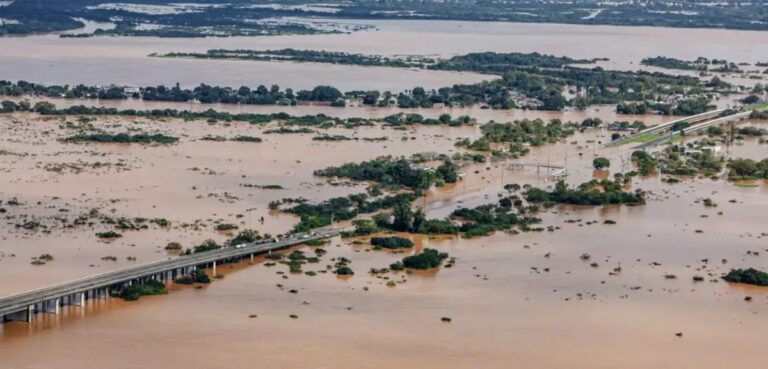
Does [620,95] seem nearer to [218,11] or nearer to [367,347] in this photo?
[367,347]

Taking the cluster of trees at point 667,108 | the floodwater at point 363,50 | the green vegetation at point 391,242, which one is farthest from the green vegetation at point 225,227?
the floodwater at point 363,50

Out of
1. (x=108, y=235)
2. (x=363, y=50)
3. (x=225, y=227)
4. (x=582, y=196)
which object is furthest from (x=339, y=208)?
(x=363, y=50)

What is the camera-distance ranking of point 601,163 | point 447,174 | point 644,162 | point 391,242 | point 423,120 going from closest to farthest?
point 391,242, point 447,174, point 601,163, point 644,162, point 423,120

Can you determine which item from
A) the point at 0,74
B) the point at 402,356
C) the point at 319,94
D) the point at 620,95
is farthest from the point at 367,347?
the point at 0,74

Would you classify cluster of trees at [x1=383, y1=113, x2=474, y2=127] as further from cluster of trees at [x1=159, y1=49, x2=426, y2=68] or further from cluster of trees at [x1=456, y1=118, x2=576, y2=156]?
cluster of trees at [x1=159, y1=49, x2=426, y2=68]

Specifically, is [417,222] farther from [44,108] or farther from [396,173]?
[44,108]

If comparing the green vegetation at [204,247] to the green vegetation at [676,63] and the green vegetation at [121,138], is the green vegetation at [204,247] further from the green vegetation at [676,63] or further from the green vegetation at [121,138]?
the green vegetation at [676,63]

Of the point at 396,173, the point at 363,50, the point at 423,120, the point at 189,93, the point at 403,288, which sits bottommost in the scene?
the point at 403,288
